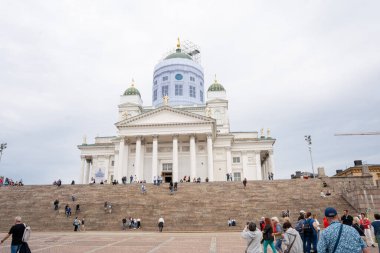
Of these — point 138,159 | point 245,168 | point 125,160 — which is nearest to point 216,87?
point 245,168

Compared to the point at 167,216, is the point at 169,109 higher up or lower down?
higher up

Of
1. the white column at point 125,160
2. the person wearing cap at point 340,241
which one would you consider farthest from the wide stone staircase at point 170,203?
the person wearing cap at point 340,241

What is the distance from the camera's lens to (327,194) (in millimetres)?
28844

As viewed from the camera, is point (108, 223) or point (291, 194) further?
point (291, 194)

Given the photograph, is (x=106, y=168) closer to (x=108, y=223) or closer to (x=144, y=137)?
(x=144, y=137)

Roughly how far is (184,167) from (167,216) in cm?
2183

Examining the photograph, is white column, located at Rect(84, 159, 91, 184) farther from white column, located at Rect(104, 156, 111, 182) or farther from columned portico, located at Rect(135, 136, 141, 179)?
columned portico, located at Rect(135, 136, 141, 179)

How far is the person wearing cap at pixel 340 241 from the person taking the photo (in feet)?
14.7

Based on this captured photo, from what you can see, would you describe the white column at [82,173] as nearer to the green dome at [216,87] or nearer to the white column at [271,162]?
the green dome at [216,87]

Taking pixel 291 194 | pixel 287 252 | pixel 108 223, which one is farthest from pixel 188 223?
pixel 287 252

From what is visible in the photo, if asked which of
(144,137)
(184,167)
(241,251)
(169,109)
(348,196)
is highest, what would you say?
(169,109)

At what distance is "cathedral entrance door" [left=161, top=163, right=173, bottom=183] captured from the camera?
159 ft

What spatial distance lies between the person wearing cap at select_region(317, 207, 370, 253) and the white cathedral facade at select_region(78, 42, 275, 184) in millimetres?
39790

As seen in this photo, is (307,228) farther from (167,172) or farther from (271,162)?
(271,162)
